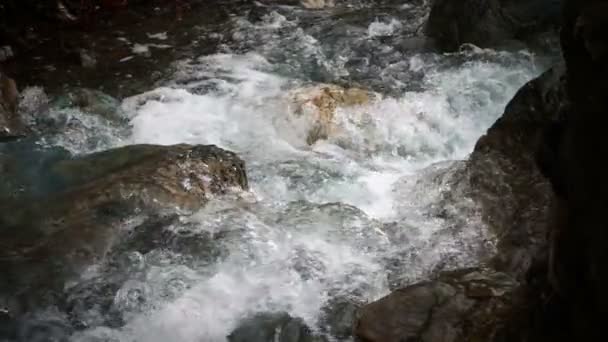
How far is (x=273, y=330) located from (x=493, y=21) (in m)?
5.09

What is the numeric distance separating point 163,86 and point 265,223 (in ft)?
10.2

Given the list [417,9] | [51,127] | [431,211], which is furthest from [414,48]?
[51,127]

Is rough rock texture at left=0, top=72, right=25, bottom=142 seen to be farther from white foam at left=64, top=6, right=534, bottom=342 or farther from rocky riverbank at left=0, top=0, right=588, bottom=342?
white foam at left=64, top=6, right=534, bottom=342

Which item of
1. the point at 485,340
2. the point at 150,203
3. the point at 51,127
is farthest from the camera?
the point at 51,127

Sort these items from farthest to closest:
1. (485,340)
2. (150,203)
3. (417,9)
A: (417,9), (150,203), (485,340)

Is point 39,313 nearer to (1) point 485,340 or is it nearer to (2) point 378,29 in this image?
(1) point 485,340

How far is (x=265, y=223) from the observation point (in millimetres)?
4809

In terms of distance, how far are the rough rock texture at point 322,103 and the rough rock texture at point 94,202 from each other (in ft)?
3.93

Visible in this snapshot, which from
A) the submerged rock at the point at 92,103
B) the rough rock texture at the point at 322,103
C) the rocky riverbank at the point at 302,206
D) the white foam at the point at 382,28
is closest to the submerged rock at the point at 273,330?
the rocky riverbank at the point at 302,206

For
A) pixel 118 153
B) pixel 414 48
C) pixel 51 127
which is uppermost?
pixel 414 48

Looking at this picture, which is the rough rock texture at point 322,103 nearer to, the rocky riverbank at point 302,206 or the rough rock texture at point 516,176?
the rocky riverbank at point 302,206

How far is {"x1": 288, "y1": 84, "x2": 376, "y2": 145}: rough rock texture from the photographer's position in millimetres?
6297

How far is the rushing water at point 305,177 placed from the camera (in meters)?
4.12

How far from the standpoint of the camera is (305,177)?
561cm
